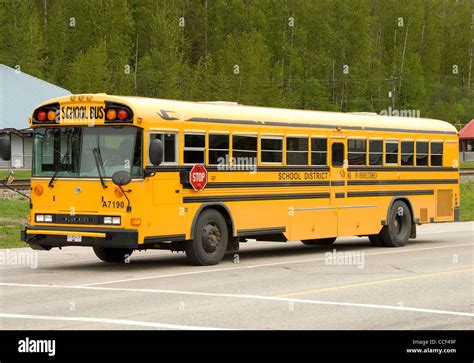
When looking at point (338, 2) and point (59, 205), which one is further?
point (338, 2)

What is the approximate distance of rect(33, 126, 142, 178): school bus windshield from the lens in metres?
16.7

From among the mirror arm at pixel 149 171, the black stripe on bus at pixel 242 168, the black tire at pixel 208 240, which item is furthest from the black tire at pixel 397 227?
the mirror arm at pixel 149 171

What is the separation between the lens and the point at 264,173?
1928 cm

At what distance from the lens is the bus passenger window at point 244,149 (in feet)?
60.9

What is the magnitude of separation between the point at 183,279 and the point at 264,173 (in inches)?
161

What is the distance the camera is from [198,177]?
17562 mm

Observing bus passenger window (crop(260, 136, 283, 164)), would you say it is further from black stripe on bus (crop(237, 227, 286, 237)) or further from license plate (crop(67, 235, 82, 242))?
license plate (crop(67, 235, 82, 242))

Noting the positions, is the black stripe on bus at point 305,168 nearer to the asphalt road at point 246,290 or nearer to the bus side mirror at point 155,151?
the bus side mirror at point 155,151

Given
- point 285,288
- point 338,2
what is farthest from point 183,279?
point 338,2

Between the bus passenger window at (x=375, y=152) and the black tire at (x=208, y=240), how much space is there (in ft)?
16.5

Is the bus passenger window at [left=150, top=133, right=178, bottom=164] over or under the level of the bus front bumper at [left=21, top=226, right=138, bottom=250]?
over

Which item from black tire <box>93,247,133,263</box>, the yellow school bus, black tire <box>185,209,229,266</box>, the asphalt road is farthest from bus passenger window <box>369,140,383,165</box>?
black tire <box>93,247,133,263</box>

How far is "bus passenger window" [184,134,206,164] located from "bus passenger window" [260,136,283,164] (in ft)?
5.55
